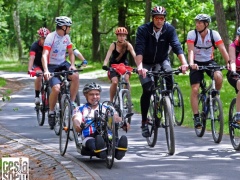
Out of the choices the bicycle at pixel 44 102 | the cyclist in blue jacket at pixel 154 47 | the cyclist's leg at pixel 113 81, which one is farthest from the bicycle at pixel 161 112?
the bicycle at pixel 44 102

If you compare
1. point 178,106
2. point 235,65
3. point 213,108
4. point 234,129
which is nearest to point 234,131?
point 234,129

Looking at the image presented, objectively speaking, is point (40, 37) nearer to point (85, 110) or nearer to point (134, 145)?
point (134, 145)

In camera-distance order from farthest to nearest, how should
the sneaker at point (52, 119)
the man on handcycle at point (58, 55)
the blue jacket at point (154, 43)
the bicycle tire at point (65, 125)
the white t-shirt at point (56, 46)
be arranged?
the sneaker at point (52, 119)
the white t-shirt at point (56, 46)
the man on handcycle at point (58, 55)
the blue jacket at point (154, 43)
the bicycle tire at point (65, 125)

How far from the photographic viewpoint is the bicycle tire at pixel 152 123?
34.2 ft

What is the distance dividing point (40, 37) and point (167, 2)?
18.9 m

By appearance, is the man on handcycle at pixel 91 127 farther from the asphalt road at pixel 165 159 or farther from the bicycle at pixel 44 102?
the bicycle at pixel 44 102

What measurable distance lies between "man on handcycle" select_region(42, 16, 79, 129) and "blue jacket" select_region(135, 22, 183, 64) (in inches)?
74.9

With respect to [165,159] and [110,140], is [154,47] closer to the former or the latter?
[165,159]

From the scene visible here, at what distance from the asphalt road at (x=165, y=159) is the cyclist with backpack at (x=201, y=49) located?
0.88 metres

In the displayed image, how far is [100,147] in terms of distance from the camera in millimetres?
8719

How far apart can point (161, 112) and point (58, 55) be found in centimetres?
291

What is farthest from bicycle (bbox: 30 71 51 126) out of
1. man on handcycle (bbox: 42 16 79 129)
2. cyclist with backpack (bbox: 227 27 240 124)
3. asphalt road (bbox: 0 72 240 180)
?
cyclist with backpack (bbox: 227 27 240 124)

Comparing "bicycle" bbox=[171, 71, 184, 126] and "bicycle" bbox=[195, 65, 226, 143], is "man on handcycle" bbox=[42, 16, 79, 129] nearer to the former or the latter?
"bicycle" bbox=[195, 65, 226, 143]

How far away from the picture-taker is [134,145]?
432 inches
